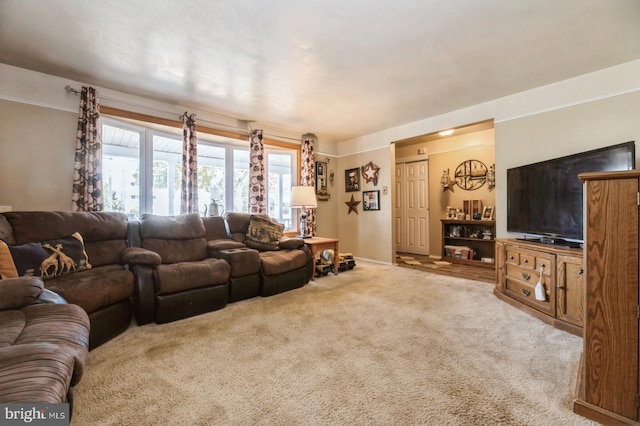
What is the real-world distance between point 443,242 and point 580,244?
312 centimetres

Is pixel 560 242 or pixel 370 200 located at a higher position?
pixel 370 200

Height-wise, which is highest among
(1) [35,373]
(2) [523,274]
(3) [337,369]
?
(1) [35,373]

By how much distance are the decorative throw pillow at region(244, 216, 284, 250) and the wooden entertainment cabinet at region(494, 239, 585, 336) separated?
2799mm

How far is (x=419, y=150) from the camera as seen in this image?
247 inches

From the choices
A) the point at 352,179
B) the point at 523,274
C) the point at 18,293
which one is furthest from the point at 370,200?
the point at 18,293

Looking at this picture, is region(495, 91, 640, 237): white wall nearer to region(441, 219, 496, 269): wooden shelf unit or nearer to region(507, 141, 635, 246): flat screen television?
region(507, 141, 635, 246): flat screen television

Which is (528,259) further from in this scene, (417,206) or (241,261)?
(417,206)

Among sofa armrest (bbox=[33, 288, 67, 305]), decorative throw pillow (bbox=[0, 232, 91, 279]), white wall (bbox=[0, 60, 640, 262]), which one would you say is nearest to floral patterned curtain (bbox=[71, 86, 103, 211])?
white wall (bbox=[0, 60, 640, 262])

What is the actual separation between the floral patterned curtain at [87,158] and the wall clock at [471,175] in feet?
19.5

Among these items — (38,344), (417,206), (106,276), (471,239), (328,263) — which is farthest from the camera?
A: (417,206)

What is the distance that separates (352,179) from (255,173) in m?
2.13

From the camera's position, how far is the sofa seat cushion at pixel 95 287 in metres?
1.94

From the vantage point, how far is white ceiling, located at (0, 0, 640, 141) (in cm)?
203

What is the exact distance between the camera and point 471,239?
5332mm
